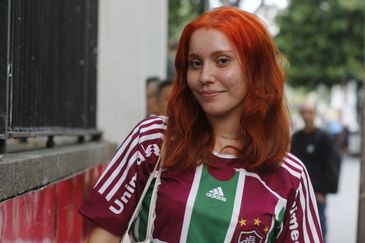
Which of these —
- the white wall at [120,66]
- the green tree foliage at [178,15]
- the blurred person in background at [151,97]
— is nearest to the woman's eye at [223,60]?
the white wall at [120,66]

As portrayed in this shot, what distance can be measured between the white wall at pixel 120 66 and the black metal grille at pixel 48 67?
1.37ft

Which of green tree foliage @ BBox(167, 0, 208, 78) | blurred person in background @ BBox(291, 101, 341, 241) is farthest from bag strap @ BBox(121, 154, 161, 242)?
green tree foliage @ BBox(167, 0, 208, 78)

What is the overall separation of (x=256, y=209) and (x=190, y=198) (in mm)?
241

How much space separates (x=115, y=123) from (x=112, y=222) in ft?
13.2

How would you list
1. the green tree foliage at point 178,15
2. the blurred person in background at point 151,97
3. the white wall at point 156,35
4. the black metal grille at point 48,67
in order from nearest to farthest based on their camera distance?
the black metal grille at point 48,67 → the blurred person in background at point 151,97 → the white wall at point 156,35 → the green tree foliage at point 178,15

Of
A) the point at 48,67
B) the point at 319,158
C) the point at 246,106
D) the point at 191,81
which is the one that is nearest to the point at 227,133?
the point at 246,106

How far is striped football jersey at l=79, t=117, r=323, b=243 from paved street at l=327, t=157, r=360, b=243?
17.1ft

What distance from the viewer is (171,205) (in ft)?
8.41

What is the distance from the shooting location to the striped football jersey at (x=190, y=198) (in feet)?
8.42

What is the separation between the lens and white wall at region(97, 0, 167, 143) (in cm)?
657

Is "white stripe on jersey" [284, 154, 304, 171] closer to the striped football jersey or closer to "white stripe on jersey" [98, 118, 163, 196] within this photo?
the striped football jersey

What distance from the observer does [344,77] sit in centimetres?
3353

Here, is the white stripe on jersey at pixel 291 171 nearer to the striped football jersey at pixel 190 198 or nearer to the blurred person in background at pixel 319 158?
the striped football jersey at pixel 190 198

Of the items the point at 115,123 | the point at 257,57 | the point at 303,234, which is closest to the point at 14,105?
the point at 257,57
